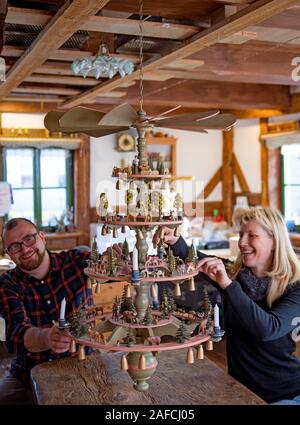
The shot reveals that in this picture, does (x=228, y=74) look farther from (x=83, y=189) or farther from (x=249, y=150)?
(x=249, y=150)

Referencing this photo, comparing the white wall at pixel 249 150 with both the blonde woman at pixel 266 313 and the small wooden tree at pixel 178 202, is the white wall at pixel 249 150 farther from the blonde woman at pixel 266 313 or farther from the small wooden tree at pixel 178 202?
the small wooden tree at pixel 178 202

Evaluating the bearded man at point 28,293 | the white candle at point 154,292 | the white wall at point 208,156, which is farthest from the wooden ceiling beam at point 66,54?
the white wall at point 208,156

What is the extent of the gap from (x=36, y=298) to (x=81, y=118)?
125 centimetres

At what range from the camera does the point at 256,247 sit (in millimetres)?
2477

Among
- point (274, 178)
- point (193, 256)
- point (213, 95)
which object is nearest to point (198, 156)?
point (274, 178)

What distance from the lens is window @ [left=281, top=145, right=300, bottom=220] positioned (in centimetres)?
800

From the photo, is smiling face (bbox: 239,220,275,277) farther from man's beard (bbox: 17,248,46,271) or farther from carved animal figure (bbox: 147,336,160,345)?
man's beard (bbox: 17,248,46,271)

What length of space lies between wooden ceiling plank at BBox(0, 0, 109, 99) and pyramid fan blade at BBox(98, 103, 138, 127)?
15.3 inches

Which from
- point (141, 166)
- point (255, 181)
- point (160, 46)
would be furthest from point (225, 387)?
point (255, 181)

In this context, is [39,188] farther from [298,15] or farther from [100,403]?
[100,403]

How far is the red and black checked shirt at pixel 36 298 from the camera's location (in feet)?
8.50

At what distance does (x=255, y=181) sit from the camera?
865cm

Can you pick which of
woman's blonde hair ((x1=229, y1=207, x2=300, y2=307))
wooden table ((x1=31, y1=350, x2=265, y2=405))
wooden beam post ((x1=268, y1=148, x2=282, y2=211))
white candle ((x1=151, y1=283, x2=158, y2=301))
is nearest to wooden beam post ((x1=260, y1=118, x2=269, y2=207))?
wooden beam post ((x1=268, y1=148, x2=282, y2=211))

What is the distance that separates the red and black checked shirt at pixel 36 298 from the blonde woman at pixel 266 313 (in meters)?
0.63
